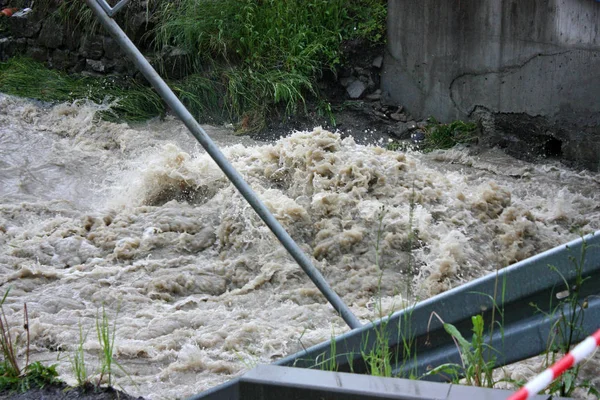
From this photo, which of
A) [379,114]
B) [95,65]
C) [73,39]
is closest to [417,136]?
[379,114]

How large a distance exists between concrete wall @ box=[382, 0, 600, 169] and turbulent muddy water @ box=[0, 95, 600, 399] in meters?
0.53

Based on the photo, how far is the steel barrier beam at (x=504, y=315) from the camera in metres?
2.71

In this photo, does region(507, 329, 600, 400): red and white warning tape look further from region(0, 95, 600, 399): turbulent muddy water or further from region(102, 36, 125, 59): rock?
region(102, 36, 125, 59): rock

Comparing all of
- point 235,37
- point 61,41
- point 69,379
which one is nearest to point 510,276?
point 69,379

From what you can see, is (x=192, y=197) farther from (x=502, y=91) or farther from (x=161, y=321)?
(x=502, y=91)

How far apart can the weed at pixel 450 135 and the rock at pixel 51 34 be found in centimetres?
596

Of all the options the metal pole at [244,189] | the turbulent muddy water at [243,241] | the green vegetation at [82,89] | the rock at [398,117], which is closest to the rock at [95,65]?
the green vegetation at [82,89]

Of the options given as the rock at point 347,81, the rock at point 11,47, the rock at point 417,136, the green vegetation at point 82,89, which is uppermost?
the rock at point 11,47

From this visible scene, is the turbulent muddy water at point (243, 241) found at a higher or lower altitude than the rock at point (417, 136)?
lower

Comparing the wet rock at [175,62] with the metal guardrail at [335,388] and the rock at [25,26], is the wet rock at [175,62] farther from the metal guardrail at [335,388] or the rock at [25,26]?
the metal guardrail at [335,388]

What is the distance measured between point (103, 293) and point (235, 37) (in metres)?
5.14

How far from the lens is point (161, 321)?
5121 mm

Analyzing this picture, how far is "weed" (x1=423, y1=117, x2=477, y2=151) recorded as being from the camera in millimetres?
8703

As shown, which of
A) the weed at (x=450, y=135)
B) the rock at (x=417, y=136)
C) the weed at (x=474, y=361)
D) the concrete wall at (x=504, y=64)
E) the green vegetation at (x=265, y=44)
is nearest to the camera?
the weed at (x=474, y=361)
